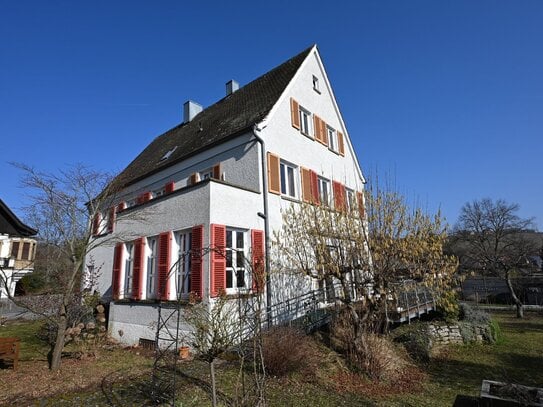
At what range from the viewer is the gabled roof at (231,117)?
13541 mm

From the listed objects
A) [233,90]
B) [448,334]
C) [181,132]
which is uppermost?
[233,90]

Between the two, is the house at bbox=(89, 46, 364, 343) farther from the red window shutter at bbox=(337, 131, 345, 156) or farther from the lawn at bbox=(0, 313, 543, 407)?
the lawn at bbox=(0, 313, 543, 407)

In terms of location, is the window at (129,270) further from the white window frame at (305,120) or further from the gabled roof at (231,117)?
the white window frame at (305,120)

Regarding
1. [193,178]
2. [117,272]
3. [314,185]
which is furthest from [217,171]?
[117,272]

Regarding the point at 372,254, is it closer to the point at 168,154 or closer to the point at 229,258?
the point at 229,258

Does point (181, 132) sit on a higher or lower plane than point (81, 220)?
higher

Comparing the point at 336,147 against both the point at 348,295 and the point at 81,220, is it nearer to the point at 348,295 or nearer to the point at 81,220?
the point at 348,295

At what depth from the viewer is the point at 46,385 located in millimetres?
6922

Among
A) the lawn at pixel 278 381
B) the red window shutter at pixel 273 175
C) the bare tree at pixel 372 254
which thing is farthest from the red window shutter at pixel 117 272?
the bare tree at pixel 372 254

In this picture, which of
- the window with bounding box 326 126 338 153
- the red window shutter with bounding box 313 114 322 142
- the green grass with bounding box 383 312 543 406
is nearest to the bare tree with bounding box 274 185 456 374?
the green grass with bounding box 383 312 543 406

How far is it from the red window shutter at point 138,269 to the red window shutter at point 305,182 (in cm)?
680

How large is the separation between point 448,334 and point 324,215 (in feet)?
24.4

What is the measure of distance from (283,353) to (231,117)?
1102 centimetres

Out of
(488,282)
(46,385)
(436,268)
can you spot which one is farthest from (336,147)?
(488,282)
